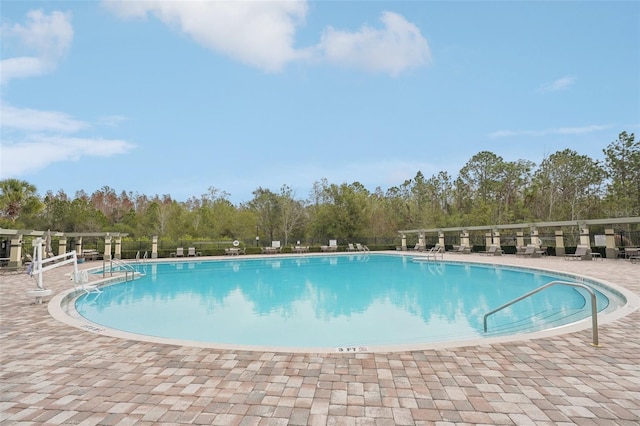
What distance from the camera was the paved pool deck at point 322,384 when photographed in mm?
2400

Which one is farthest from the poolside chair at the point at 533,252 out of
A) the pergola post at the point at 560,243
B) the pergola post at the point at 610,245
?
the pergola post at the point at 610,245

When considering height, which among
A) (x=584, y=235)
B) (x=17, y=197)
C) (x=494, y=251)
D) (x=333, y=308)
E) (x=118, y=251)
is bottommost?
(x=333, y=308)

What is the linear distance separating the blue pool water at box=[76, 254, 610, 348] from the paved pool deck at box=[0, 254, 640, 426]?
5.42ft

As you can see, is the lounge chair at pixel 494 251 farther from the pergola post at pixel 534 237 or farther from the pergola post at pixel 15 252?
the pergola post at pixel 15 252

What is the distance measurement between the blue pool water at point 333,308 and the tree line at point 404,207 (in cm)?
1938

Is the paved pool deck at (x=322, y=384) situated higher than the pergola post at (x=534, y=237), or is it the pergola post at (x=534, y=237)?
the pergola post at (x=534, y=237)

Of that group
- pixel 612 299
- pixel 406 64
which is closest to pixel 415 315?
pixel 612 299

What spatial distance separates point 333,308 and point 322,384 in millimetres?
5039

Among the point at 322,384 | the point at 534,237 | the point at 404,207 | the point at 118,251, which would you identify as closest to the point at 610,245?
the point at 534,237

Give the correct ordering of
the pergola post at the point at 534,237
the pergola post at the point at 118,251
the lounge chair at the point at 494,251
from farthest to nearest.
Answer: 1. the pergola post at the point at 118,251
2. the lounge chair at the point at 494,251
3. the pergola post at the point at 534,237

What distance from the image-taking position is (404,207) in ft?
121

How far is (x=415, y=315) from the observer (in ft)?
22.9

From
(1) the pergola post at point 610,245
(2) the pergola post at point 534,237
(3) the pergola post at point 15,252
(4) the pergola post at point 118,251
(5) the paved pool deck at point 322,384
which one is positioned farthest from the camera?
(4) the pergola post at point 118,251

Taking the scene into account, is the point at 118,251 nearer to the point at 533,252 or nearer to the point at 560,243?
the point at 533,252
